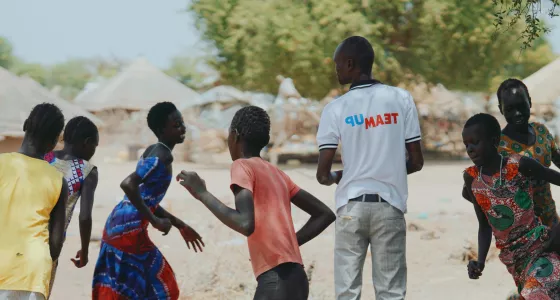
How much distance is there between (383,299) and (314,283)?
3.18m

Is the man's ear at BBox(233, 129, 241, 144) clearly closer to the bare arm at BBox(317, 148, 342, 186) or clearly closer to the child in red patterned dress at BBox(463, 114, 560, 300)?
the bare arm at BBox(317, 148, 342, 186)

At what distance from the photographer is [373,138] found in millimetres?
4254

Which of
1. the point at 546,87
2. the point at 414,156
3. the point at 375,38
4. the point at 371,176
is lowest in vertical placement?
the point at 371,176

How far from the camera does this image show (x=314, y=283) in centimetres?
742

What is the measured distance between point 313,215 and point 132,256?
130 centimetres

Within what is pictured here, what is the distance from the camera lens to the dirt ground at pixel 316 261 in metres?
7.16

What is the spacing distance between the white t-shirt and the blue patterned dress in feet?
3.26

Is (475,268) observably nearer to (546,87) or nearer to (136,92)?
(546,87)

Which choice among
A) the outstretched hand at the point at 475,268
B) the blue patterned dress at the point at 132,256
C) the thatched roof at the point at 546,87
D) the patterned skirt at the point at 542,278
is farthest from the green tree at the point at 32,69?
the patterned skirt at the point at 542,278

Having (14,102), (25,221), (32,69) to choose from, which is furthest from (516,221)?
(32,69)

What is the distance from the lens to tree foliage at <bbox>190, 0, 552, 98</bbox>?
24.1 m

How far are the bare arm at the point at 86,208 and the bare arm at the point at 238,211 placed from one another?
1307 mm

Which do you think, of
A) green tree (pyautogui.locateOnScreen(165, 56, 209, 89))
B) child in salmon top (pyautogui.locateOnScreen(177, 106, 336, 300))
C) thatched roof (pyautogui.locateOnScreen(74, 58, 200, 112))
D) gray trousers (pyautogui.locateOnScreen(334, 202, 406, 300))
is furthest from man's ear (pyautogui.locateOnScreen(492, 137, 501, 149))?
green tree (pyautogui.locateOnScreen(165, 56, 209, 89))

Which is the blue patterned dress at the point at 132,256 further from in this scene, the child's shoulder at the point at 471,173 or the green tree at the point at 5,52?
the green tree at the point at 5,52
